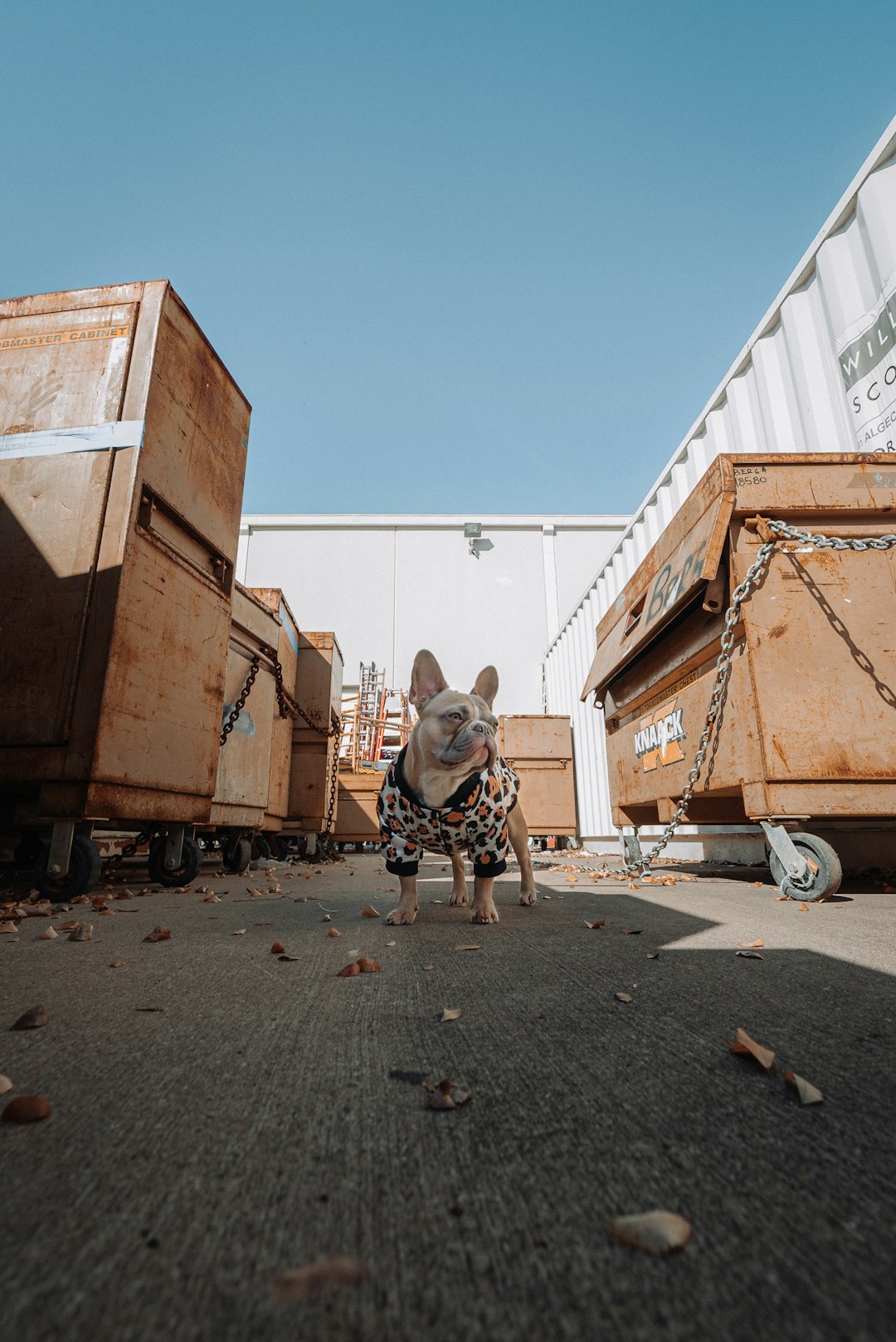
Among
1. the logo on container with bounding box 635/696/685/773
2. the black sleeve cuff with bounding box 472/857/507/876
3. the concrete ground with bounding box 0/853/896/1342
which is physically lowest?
the concrete ground with bounding box 0/853/896/1342

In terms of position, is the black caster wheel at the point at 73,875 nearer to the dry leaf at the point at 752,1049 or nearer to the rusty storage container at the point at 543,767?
the dry leaf at the point at 752,1049

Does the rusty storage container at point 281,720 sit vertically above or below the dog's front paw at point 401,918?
above

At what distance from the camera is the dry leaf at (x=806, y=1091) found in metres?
0.84

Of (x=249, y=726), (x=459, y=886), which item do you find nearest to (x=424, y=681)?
(x=459, y=886)

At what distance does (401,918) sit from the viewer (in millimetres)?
2434

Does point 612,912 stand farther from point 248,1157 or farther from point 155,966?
point 248,1157

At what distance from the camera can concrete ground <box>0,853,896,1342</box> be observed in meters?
0.49

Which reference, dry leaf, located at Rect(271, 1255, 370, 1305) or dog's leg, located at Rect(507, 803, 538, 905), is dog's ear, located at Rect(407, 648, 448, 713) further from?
dry leaf, located at Rect(271, 1255, 370, 1305)

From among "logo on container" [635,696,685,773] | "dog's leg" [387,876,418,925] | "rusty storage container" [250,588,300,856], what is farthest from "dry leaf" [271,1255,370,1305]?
"rusty storage container" [250,588,300,856]

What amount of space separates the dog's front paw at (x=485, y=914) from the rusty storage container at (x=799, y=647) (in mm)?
1476

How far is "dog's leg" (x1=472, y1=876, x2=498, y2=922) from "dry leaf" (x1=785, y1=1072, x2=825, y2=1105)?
5.46 feet

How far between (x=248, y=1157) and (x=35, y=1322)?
27 cm

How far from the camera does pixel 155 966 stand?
5.57ft

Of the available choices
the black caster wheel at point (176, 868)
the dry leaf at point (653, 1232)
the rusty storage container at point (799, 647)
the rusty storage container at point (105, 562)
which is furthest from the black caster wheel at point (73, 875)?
the rusty storage container at point (799, 647)
